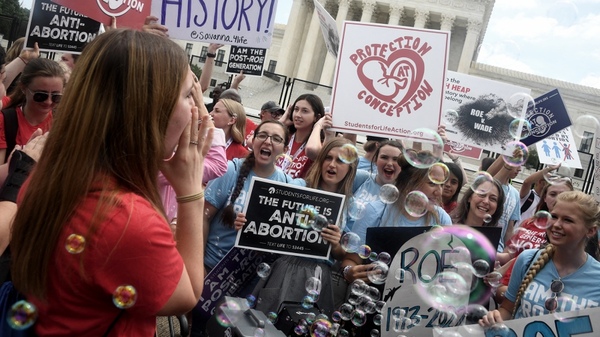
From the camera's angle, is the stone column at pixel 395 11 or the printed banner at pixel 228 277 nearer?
the printed banner at pixel 228 277

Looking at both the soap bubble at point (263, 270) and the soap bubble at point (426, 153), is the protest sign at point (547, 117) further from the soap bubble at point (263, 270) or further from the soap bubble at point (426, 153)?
the soap bubble at point (263, 270)

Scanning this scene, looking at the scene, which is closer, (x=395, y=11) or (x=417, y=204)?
(x=417, y=204)

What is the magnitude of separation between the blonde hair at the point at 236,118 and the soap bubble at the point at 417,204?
1.95 m

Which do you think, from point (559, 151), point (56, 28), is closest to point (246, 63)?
point (56, 28)

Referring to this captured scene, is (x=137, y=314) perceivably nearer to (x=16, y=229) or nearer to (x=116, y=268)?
(x=116, y=268)

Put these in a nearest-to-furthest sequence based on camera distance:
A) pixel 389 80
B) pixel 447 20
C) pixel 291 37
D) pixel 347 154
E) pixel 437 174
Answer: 1. pixel 347 154
2. pixel 437 174
3. pixel 389 80
4. pixel 447 20
5. pixel 291 37

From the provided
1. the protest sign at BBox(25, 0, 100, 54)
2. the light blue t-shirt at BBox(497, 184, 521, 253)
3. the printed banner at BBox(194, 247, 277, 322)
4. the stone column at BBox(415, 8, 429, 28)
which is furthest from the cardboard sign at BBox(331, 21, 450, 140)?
the stone column at BBox(415, 8, 429, 28)

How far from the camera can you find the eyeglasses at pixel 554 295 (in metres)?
3.10

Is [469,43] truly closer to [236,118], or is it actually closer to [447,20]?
[447,20]

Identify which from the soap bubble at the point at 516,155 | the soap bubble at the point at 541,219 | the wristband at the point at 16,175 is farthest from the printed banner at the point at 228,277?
the soap bubble at the point at 516,155

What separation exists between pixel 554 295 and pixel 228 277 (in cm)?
194

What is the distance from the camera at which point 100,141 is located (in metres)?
1.48

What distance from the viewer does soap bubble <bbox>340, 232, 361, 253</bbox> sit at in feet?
12.0

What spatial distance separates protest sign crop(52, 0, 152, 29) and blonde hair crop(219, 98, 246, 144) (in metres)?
1.05
